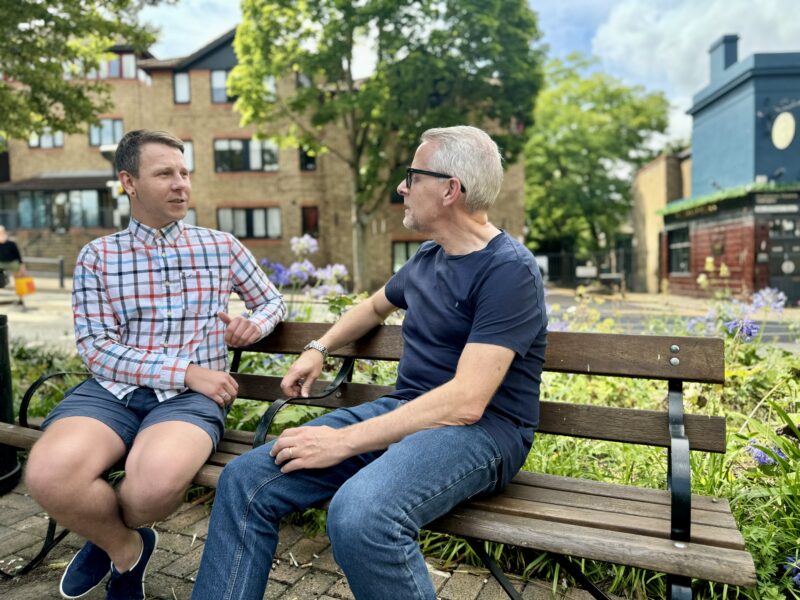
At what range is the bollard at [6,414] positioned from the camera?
377cm

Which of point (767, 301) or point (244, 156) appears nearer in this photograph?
point (767, 301)

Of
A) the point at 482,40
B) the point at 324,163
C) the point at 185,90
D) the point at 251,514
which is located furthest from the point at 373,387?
the point at 185,90

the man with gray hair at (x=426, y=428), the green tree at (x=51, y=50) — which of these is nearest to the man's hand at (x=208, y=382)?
the man with gray hair at (x=426, y=428)

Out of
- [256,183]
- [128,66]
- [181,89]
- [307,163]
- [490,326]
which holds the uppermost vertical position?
[128,66]

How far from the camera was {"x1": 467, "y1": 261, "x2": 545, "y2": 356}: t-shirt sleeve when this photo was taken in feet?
6.98

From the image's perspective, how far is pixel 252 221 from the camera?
31.7 meters

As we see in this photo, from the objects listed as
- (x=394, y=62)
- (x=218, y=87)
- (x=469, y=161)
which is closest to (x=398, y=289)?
(x=469, y=161)

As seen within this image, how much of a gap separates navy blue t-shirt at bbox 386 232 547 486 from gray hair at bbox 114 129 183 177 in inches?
48.3

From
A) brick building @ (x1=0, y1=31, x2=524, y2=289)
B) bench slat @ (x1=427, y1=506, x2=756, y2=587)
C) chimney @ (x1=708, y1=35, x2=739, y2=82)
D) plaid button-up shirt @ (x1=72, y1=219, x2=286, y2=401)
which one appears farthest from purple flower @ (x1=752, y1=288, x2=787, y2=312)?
brick building @ (x1=0, y1=31, x2=524, y2=289)

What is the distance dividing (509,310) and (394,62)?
72.1 feet

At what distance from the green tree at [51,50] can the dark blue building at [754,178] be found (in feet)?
53.6

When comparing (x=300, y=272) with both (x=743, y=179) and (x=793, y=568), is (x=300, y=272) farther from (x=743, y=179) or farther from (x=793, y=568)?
(x=743, y=179)

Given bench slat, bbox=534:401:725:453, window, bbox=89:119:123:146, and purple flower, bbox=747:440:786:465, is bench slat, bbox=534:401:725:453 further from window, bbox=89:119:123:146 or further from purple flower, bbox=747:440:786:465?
window, bbox=89:119:123:146

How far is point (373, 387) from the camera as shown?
9.95 ft
